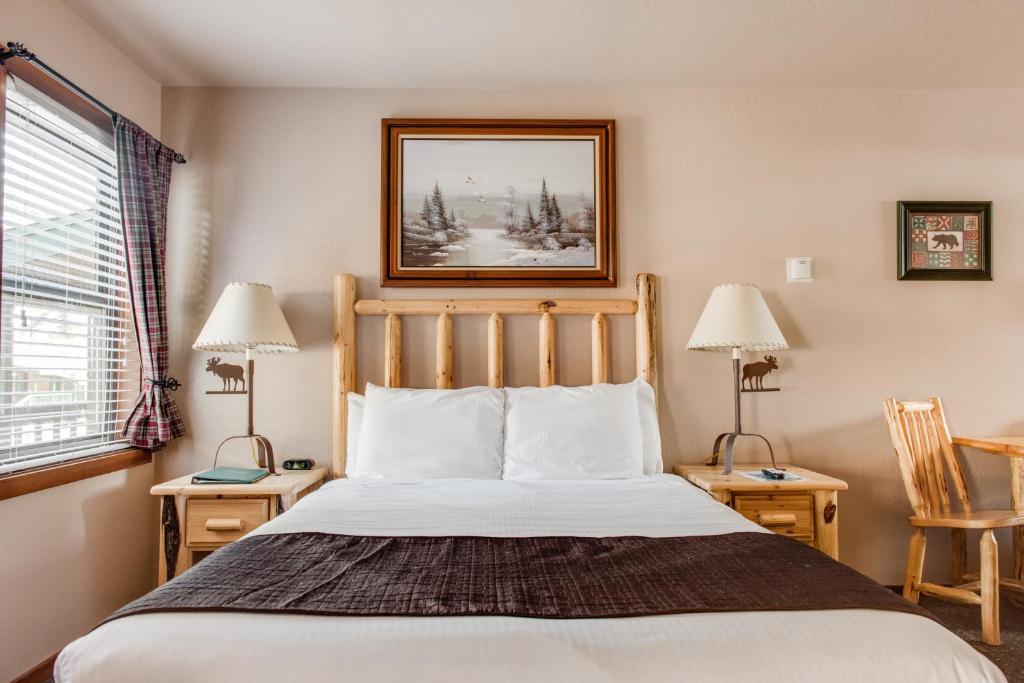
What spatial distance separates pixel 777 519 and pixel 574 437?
34.7 inches

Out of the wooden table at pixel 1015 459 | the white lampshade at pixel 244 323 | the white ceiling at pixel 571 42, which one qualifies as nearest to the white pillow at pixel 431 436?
the white lampshade at pixel 244 323

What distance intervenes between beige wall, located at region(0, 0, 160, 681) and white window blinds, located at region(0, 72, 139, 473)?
0.56 ft

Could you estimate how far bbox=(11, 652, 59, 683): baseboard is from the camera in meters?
1.96

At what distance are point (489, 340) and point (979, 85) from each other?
274 cm

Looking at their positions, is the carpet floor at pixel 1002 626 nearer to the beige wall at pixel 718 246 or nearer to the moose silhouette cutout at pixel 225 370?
the beige wall at pixel 718 246

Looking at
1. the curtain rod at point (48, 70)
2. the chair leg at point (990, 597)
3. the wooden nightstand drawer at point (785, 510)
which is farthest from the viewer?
the wooden nightstand drawer at point (785, 510)

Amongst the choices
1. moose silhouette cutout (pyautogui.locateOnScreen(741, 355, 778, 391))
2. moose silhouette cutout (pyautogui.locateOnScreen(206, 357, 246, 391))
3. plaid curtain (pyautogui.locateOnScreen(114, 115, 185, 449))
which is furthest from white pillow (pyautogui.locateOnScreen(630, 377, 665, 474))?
plaid curtain (pyautogui.locateOnScreen(114, 115, 185, 449))

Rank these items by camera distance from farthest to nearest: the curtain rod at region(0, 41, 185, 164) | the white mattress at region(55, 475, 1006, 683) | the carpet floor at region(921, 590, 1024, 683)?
the carpet floor at region(921, 590, 1024, 683) → the curtain rod at region(0, 41, 185, 164) → the white mattress at region(55, 475, 1006, 683)

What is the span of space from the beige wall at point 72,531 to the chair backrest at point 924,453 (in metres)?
3.38

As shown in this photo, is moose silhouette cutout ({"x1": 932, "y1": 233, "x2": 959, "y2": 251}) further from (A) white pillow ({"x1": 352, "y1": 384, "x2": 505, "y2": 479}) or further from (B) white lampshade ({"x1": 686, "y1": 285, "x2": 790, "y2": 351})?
(A) white pillow ({"x1": 352, "y1": 384, "x2": 505, "y2": 479})

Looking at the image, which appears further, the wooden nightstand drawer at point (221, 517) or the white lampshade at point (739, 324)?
the white lampshade at point (739, 324)

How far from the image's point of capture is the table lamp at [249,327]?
240 cm

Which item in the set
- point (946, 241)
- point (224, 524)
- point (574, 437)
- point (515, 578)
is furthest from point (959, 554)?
point (224, 524)

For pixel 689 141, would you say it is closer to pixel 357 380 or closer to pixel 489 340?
pixel 489 340
